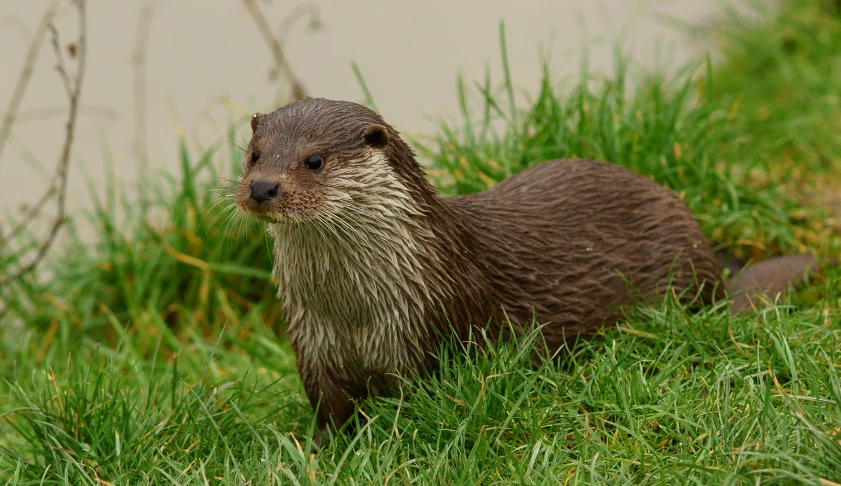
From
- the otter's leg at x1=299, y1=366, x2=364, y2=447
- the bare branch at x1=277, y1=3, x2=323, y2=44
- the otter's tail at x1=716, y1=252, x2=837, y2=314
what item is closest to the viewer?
the otter's leg at x1=299, y1=366, x2=364, y2=447

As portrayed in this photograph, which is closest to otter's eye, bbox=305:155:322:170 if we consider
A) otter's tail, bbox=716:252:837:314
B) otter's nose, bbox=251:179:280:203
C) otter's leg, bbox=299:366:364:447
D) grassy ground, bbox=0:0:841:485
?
otter's nose, bbox=251:179:280:203

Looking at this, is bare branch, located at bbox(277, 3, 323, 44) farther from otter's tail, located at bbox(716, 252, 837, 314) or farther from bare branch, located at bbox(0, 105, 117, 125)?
otter's tail, located at bbox(716, 252, 837, 314)

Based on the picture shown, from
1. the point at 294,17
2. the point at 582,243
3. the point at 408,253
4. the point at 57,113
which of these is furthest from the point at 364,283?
the point at 294,17

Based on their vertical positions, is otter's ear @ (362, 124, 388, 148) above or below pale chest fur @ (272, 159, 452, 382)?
above

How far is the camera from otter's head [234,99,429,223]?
2395mm

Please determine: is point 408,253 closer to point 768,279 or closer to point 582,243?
point 582,243

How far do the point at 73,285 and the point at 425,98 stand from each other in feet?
7.30

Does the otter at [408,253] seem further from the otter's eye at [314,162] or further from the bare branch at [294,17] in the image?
the bare branch at [294,17]

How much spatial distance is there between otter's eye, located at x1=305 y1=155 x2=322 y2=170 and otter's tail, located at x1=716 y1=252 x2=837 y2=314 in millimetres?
1254

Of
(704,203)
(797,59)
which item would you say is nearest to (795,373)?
(704,203)

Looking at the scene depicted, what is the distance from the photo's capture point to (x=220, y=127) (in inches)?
201

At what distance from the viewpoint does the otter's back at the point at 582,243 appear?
283 cm

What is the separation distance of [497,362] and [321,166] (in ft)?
2.02

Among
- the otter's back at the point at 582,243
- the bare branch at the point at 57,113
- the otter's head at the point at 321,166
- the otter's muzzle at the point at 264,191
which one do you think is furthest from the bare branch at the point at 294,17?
the otter's muzzle at the point at 264,191
